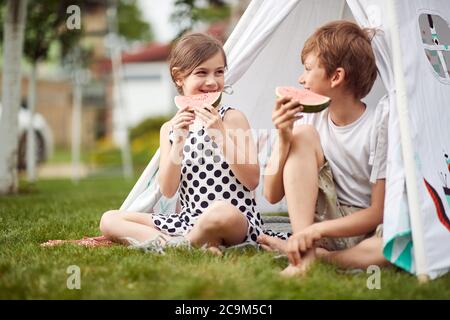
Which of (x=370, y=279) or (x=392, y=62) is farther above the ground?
(x=392, y=62)

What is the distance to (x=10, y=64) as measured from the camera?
7164 mm

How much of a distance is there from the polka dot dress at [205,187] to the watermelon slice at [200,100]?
7.0 inches

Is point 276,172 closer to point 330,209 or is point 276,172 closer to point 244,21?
point 330,209

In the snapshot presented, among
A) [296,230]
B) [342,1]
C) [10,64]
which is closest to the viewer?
[296,230]

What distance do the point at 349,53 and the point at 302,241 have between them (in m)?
0.93

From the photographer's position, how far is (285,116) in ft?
9.65

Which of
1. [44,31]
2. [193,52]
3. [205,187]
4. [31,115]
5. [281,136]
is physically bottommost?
[205,187]

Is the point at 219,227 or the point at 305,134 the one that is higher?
the point at 305,134

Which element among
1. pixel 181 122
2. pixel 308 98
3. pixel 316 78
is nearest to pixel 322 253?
pixel 308 98

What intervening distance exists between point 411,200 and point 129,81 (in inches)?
994

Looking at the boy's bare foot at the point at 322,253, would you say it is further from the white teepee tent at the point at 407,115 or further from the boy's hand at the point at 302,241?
the white teepee tent at the point at 407,115
